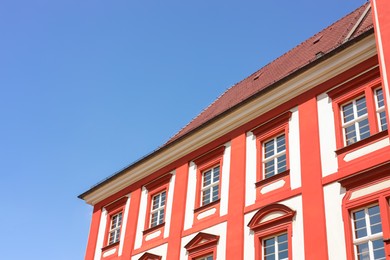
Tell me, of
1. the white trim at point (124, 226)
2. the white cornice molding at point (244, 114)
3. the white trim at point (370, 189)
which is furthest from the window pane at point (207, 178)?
the white trim at point (370, 189)

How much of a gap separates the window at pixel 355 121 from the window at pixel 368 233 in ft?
6.87

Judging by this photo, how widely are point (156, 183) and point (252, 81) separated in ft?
20.1

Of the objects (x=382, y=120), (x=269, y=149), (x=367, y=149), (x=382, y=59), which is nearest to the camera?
(x=382, y=59)

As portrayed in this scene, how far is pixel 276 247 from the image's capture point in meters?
14.3

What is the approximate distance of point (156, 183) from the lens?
20078 mm

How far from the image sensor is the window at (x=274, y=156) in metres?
15.7

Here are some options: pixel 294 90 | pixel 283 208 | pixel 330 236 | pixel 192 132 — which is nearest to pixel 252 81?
pixel 192 132

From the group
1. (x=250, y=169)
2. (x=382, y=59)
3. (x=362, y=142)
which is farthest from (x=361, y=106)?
(x=250, y=169)

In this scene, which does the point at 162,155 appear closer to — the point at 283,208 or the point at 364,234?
the point at 283,208

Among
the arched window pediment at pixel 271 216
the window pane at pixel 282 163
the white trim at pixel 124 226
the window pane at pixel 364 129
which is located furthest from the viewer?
the white trim at pixel 124 226

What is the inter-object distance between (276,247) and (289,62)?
8791mm

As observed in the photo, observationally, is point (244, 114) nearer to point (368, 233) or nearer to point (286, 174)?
point (286, 174)

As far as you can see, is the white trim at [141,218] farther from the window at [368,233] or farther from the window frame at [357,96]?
the window at [368,233]

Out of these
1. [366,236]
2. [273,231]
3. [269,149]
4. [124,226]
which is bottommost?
[366,236]
